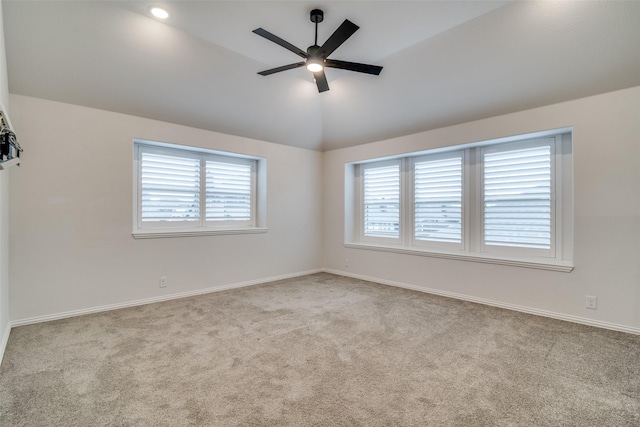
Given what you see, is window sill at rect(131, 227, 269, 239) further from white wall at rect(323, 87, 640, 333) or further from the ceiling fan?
white wall at rect(323, 87, 640, 333)

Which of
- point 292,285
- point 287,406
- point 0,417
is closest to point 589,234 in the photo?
point 287,406

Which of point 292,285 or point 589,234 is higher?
point 589,234

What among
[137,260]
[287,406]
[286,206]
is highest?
[286,206]

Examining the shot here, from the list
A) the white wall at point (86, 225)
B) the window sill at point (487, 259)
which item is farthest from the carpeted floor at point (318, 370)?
the window sill at point (487, 259)

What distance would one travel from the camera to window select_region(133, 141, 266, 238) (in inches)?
161

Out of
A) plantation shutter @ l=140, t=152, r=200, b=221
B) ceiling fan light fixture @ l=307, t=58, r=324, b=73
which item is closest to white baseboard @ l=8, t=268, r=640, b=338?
plantation shutter @ l=140, t=152, r=200, b=221

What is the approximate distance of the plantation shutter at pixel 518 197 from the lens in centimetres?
366

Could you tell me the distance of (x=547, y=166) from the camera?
3629mm

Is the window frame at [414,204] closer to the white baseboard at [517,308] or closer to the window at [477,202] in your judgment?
the window at [477,202]

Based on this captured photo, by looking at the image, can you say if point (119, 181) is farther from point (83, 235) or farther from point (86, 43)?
point (86, 43)

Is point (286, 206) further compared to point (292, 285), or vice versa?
point (286, 206)

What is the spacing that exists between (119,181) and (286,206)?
8.45 ft

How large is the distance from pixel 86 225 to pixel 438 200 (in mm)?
4662

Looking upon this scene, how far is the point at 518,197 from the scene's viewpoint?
12.6ft
